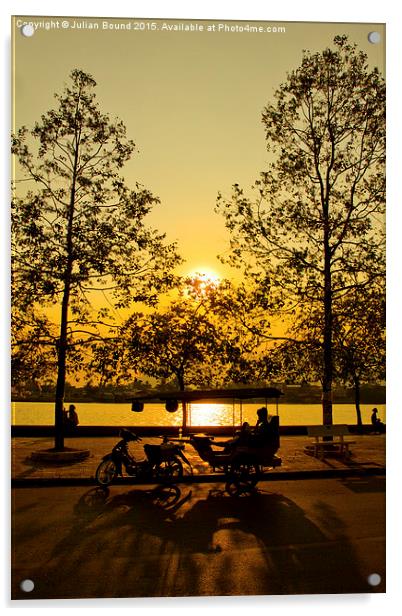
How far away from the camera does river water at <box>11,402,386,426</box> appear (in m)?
9.21

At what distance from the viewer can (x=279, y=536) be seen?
8.55 meters

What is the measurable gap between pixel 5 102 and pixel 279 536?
19.7ft

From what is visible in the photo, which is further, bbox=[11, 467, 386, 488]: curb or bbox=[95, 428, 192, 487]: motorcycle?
bbox=[95, 428, 192, 487]: motorcycle

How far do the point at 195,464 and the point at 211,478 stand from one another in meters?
0.99

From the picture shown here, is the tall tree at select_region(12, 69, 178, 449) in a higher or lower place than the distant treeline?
higher

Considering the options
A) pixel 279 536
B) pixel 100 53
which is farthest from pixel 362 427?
pixel 100 53

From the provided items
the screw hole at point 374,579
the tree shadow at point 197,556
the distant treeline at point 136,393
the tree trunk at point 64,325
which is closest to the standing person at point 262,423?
the distant treeline at point 136,393

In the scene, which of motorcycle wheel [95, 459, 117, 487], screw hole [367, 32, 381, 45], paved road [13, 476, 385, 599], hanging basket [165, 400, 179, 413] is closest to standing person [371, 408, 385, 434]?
paved road [13, 476, 385, 599]

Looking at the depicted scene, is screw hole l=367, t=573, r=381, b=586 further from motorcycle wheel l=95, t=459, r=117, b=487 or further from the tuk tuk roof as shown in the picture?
motorcycle wheel l=95, t=459, r=117, b=487

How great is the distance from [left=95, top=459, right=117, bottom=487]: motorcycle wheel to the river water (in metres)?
1.03

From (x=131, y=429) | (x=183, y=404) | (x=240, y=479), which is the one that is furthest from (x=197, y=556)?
(x=131, y=429)

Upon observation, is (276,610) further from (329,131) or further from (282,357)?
(329,131)

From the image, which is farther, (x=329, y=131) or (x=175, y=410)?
(x=175, y=410)

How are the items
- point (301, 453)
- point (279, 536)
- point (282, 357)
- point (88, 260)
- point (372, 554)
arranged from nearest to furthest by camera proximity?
point (372, 554) → point (279, 536) → point (88, 260) → point (282, 357) → point (301, 453)
